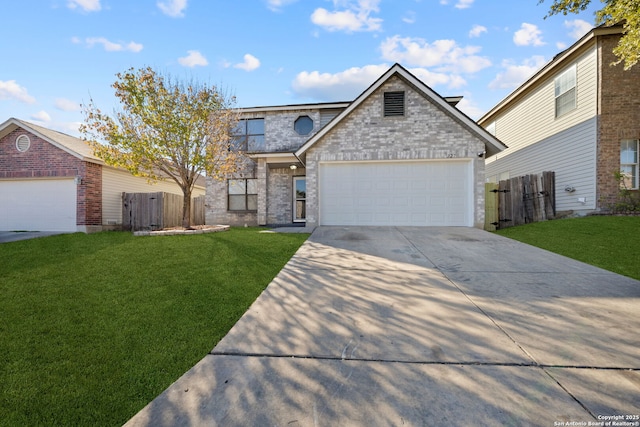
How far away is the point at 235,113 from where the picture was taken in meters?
13.8

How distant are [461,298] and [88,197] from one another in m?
14.9

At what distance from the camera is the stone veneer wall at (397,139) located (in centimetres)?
1048

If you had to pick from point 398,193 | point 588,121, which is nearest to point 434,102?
point 398,193

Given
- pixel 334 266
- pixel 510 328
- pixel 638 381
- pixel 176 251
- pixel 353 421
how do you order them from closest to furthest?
pixel 353 421, pixel 638 381, pixel 510 328, pixel 334 266, pixel 176 251

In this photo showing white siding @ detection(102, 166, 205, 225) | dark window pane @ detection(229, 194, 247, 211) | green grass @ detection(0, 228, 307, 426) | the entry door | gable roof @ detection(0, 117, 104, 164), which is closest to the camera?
green grass @ detection(0, 228, 307, 426)

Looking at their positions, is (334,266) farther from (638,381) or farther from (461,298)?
(638,381)

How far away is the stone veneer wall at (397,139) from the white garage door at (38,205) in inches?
422

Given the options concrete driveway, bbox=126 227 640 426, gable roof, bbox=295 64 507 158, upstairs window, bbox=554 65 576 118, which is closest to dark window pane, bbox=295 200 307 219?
gable roof, bbox=295 64 507 158

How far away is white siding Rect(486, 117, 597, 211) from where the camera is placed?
1063 centimetres

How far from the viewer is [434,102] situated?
10.6m

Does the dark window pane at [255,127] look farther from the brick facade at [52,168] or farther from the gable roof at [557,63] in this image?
the gable roof at [557,63]

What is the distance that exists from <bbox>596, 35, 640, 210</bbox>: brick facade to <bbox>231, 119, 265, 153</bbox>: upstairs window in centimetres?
1426

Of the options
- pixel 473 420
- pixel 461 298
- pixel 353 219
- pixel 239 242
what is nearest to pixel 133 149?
pixel 239 242

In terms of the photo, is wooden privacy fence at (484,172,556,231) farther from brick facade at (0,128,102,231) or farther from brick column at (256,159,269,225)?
brick facade at (0,128,102,231)
